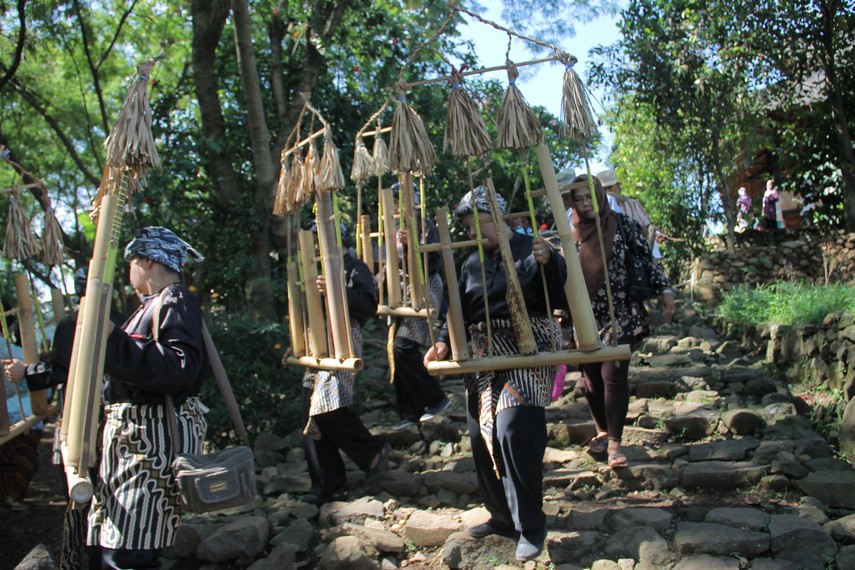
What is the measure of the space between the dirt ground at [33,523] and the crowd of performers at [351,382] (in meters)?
1.39

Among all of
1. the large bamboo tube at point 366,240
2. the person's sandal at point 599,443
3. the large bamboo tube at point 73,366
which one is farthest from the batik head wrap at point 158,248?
the person's sandal at point 599,443

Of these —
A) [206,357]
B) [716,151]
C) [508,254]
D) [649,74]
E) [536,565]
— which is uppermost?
[649,74]

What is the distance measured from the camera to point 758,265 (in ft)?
40.2

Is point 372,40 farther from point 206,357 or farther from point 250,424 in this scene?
point 206,357

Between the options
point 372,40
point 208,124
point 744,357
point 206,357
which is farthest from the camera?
point 372,40

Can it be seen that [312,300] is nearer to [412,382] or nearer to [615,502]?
[412,382]

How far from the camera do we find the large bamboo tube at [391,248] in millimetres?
5953

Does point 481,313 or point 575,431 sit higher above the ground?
point 481,313

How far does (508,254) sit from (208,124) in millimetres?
6083

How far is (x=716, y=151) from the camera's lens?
40.9 ft

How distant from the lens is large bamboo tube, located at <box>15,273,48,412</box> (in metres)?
4.70

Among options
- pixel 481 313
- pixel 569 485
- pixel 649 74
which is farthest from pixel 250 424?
pixel 649 74

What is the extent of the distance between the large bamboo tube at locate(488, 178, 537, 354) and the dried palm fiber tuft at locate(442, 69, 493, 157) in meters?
0.28

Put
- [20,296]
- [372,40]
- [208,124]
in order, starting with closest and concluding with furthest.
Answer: [20,296] → [208,124] → [372,40]
